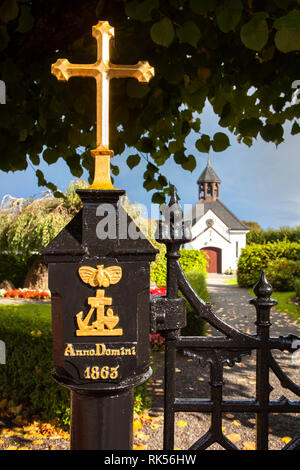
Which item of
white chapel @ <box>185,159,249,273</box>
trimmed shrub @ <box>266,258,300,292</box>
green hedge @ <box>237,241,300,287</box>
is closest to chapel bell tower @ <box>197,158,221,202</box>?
white chapel @ <box>185,159,249,273</box>

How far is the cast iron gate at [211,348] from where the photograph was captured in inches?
67.7

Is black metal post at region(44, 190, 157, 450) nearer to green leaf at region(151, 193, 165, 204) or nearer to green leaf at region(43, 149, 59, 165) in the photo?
green leaf at region(43, 149, 59, 165)

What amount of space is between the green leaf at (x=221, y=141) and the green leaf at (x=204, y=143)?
0.66 feet

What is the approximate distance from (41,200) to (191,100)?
12.6 metres

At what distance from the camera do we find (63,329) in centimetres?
141

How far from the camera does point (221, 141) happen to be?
2680 millimetres

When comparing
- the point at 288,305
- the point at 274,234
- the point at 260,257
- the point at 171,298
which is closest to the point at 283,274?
the point at 260,257

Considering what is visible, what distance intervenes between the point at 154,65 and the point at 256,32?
38.3 inches

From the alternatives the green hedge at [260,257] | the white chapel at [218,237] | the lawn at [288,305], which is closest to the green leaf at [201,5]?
the lawn at [288,305]

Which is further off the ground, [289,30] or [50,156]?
[289,30]

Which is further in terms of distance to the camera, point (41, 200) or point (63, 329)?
point (41, 200)

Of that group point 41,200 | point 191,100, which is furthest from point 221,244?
point 191,100

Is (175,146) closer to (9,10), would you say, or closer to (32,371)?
(9,10)
